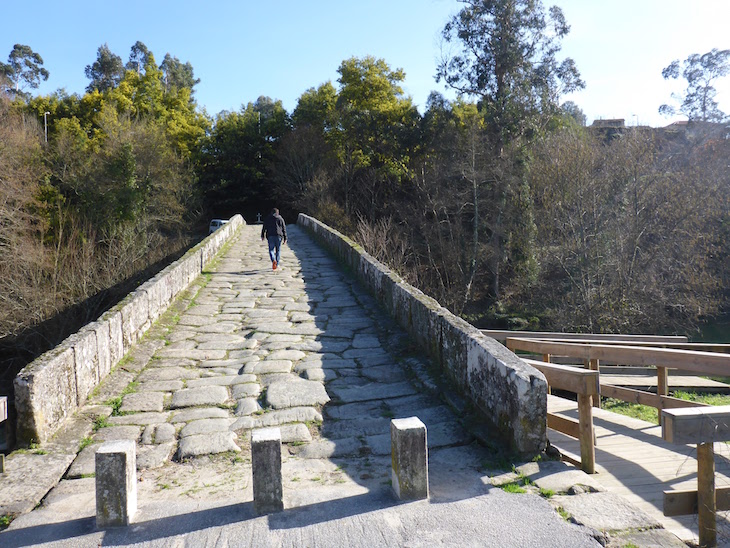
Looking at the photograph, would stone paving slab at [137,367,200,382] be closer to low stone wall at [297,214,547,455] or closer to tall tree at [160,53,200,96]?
low stone wall at [297,214,547,455]

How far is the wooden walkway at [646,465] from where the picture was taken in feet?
15.1

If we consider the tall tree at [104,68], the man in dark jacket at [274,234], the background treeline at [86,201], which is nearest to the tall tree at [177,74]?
the tall tree at [104,68]

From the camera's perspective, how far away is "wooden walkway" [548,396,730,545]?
459 cm

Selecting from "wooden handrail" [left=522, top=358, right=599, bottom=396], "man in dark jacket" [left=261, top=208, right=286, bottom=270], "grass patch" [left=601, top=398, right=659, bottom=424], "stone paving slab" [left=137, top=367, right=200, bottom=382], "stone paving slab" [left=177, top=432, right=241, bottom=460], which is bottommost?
"grass patch" [left=601, top=398, right=659, bottom=424]

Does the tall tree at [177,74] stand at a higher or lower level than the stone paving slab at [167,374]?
higher

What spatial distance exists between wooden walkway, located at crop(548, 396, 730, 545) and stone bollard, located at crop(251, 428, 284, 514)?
93.3 inches

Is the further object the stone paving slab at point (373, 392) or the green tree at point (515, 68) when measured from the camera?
the green tree at point (515, 68)

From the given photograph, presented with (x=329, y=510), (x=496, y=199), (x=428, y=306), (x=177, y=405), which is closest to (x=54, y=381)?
(x=177, y=405)

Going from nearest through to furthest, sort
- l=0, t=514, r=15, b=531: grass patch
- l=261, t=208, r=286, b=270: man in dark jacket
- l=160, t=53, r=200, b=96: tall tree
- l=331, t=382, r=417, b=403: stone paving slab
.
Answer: l=0, t=514, r=15, b=531: grass patch < l=331, t=382, r=417, b=403: stone paving slab < l=261, t=208, r=286, b=270: man in dark jacket < l=160, t=53, r=200, b=96: tall tree

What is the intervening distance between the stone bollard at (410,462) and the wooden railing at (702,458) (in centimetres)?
136

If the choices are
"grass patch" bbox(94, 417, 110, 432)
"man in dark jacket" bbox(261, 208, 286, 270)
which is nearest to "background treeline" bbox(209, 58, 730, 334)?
"man in dark jacket" bbox(261, 208, 286, 270)

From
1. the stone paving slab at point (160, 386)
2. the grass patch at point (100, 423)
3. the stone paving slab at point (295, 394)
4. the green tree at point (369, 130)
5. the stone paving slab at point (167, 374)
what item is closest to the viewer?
the grass patch at point (100, 423)

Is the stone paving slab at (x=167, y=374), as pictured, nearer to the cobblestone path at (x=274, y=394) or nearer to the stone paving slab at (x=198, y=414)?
the cobblestone path at (x=274, y=394)

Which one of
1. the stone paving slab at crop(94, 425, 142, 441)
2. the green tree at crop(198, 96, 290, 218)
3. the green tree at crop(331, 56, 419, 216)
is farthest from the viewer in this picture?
the green tree at crop(198, 96, 290, 218)
